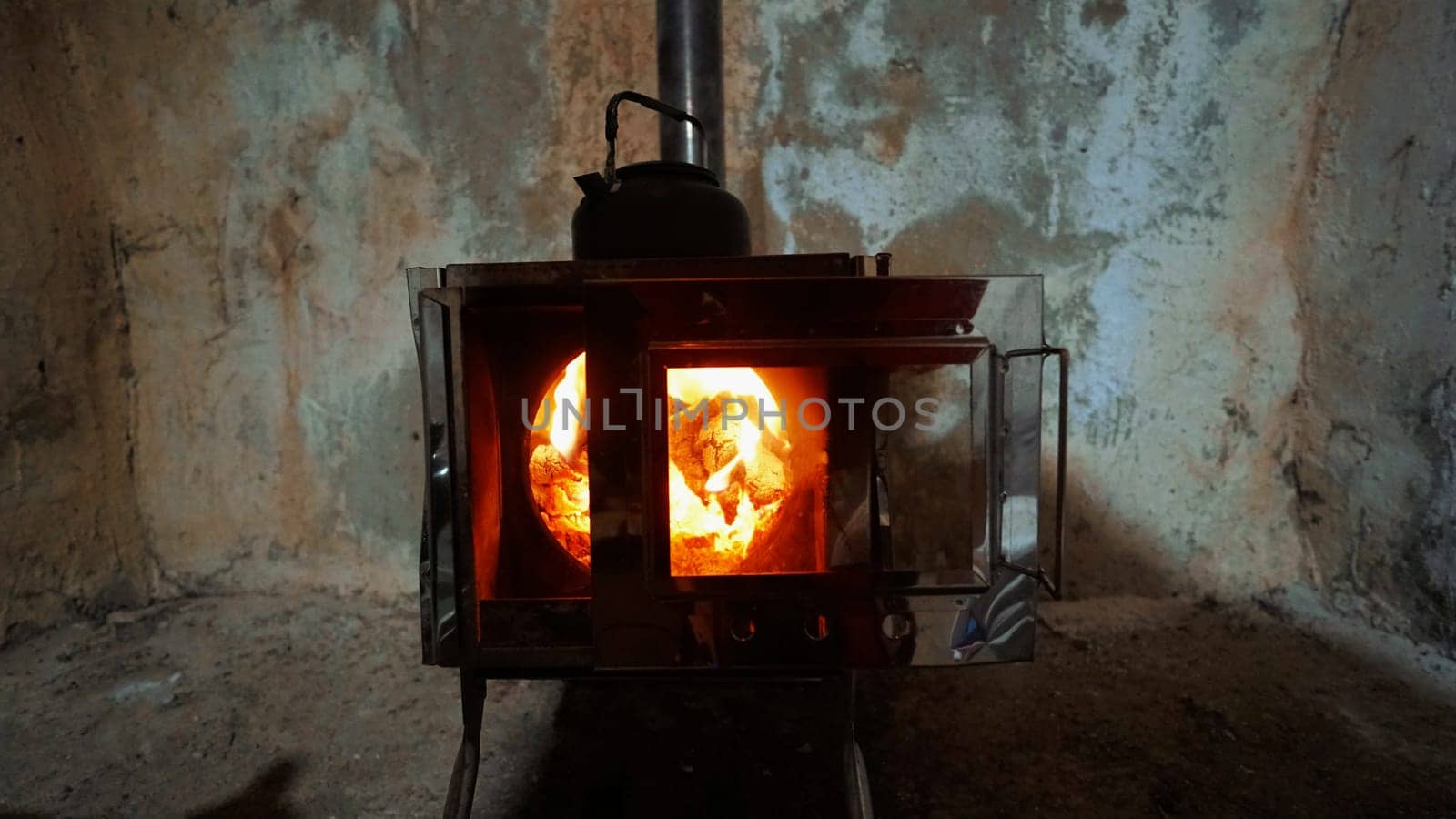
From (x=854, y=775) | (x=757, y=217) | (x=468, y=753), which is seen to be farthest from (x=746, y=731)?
(x=757, y=217)

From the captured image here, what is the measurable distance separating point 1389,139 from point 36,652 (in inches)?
132

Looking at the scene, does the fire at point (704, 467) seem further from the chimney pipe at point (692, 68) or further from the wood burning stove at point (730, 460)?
the chimney pipe at point (692, 68)

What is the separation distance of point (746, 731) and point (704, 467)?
26.9 inches

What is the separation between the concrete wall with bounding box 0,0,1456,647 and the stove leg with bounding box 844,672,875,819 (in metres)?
0.96

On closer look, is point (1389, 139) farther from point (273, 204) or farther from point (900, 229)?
point (273, 204)

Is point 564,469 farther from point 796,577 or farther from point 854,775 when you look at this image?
point 854,775

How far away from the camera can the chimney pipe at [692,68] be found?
4.95 ft

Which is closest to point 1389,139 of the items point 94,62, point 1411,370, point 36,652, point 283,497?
point 1411,370

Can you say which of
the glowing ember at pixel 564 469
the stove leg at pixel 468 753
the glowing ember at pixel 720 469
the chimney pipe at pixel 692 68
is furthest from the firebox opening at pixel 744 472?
the chimney pipe at pixel 692 68

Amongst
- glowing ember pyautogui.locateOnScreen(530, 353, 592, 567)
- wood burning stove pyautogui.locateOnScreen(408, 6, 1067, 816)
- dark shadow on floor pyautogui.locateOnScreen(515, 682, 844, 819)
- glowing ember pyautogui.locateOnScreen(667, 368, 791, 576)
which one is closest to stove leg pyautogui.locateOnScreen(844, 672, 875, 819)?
wood burning stove pyautogui.locateOnScreen(408, 6, 1067, 816)

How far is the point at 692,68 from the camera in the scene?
4.96 ft

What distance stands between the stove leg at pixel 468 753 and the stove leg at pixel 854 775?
1.92 feet

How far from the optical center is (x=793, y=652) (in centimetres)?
89

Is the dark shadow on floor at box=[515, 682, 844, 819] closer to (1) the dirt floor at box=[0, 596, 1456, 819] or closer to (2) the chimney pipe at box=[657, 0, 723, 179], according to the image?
(1) the dirt floor at box=[0, 596, 1456, 819]
